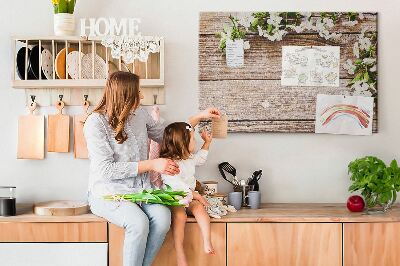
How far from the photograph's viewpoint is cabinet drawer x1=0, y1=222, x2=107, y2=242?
119 inches

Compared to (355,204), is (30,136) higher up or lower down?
higher up

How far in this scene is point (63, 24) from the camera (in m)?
3.26

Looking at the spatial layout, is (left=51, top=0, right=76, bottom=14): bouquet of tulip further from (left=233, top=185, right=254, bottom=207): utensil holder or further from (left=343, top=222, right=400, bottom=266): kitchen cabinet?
(left=343, top=222, right=400, bottom=266): kitchen cabinet

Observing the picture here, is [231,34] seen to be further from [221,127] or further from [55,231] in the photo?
[55,231]

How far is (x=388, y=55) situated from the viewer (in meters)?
3.47

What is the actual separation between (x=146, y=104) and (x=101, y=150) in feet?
1.80

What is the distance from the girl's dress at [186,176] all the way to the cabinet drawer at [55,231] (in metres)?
0.38

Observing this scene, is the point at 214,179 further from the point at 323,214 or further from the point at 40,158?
the point at 40,158

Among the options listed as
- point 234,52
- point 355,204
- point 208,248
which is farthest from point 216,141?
point 355,204

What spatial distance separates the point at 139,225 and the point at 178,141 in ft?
1.59

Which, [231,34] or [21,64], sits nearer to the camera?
[21,64]

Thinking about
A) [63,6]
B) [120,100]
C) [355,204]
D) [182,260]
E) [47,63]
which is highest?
[63,6]

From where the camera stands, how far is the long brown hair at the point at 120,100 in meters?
3.01

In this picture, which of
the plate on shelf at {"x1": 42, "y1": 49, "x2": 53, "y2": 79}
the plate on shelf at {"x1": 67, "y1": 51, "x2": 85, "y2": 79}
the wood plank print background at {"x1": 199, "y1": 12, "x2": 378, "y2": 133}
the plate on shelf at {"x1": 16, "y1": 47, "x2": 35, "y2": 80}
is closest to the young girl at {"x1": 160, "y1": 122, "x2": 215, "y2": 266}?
the wood plank print background at {"x1": 199, "y1": 12, "x2": 378, "y2": 133}
